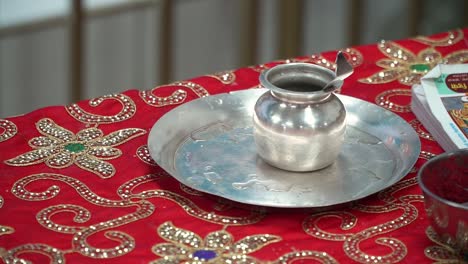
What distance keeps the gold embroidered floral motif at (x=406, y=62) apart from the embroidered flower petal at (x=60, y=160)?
0.45m

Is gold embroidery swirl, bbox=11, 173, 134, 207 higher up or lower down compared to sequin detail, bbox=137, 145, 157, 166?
lower down

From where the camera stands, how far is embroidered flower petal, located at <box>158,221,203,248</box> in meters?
0.95

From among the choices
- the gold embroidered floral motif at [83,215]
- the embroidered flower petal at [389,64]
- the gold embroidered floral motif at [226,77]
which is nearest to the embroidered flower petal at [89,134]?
the gold embroidered floral motif at [83,215]

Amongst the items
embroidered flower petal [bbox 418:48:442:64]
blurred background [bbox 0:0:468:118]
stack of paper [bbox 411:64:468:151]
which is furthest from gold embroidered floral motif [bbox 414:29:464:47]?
blurred background [bbox 0:0:468:118]

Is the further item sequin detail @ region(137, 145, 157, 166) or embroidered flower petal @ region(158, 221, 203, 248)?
sequin detail @ region(137, 145, 157, 166)

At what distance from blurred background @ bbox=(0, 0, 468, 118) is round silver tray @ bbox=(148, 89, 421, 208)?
1022 mm

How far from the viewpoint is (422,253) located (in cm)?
95

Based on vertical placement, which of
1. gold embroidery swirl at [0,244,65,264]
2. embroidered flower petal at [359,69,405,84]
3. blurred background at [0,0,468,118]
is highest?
embroidered flower petal at [359,69,405,84]

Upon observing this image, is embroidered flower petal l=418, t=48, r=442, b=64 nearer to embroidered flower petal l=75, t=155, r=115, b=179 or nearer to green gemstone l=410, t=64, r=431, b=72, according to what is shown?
green gemstone l=410, t=64, r=431, b=72

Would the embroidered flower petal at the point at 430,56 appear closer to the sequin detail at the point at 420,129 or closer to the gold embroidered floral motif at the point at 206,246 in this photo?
the sequin detail at the point at 420,129

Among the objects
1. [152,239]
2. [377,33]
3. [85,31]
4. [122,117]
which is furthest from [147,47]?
[152,239]

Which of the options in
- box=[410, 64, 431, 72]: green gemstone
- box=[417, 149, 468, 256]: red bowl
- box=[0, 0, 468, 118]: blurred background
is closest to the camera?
box=[417, 149, 468, 256]: red bowl

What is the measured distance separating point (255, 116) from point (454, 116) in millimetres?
276

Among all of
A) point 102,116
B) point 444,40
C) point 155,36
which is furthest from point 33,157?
point 155,36
